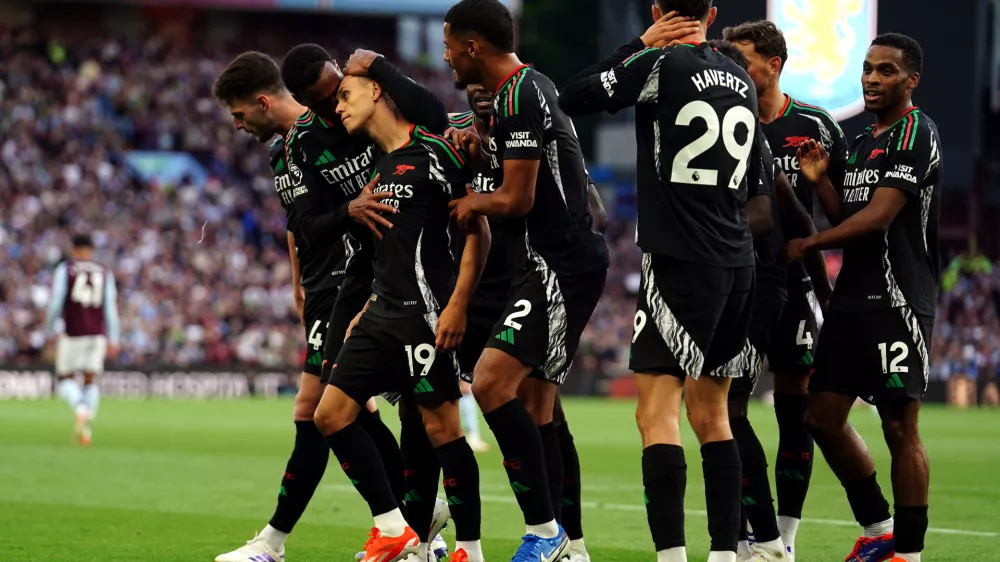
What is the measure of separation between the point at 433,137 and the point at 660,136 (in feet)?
4.14

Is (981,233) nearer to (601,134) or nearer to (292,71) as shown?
(601,134)

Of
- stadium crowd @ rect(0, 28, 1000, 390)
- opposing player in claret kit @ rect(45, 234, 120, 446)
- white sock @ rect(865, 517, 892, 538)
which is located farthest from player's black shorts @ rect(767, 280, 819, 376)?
stadium crowd @ rect(0, 28, 1000, 390)

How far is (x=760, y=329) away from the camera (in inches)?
267

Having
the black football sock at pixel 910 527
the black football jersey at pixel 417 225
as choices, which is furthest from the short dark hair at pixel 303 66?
the black football sock at pixel 910 527

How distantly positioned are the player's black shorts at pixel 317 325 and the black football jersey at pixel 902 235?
2.53 m

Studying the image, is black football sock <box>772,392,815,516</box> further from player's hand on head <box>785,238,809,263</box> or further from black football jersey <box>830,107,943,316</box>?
player's hand on head <box>785,238,809,263</box>

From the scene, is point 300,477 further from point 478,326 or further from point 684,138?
point 684,138

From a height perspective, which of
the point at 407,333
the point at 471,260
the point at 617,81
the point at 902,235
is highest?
the point at 617,81

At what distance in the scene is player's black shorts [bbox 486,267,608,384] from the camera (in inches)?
249

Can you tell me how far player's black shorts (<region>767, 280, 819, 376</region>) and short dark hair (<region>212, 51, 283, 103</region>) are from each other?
287 centimetres

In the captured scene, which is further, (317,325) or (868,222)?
(317,325)

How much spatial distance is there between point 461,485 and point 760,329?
1.58 metres

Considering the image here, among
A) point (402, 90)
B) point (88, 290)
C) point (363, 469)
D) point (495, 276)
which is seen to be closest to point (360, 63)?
point (402, 90)

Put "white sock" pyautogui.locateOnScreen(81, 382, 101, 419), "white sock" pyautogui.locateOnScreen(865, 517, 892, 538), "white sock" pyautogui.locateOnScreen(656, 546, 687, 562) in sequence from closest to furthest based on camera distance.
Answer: "white sock" pyautogui.locateOnScreen(656, 546, 687, 562) → "white sock" pyautogui.locateOnScreen(865, 517, 892, 538) → "white sock" pyautogui.locateOnScreen(81, 382, 101, 419)
